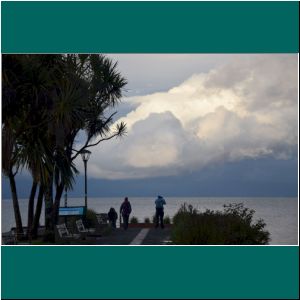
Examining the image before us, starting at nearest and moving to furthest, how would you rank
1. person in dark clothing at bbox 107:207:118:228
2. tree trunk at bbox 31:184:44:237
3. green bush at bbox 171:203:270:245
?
green bush at bbox 171:203:270:245
tree trunk at bbox 31:184:44:237
person in dark clothing at bbox 107:207:118:228

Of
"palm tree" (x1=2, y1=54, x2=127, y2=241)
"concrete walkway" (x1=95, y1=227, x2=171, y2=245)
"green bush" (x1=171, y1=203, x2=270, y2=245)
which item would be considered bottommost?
"concrete walkway" (x1=95, y1=227, x2=171, y2=245)

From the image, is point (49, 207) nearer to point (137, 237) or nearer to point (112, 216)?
point (137, 237)

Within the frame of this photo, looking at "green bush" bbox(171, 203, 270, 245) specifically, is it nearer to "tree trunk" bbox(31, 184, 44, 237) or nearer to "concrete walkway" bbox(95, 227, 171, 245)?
"concrete walkway" bbox(95, 227, 171, 245)

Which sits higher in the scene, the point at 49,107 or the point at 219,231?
the point at 49,107

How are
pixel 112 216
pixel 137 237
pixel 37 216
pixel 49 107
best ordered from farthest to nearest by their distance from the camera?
1. pixel 112 216
2. pixel 37 216
3. pixel 137 237
4. pixel 49 107

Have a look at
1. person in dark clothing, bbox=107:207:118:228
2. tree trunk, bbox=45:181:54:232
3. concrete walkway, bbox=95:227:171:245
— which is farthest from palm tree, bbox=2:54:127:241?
person in dark clothing, bbox=107:207:118:228

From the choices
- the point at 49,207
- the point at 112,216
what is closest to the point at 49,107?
the point at 49,207

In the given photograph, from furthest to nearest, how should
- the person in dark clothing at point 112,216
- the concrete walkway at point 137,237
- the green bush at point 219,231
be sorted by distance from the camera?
the person in dark clothing at point 112,216 < the concrete walkway at point 137,237 < the green bush at point 219,231

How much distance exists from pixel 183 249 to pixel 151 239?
10015 millimetres

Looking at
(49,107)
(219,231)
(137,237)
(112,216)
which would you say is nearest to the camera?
(219,231)

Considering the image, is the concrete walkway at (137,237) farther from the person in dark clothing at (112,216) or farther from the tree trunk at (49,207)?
the tree trunk at (49,207)

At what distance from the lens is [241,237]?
16.3 meters

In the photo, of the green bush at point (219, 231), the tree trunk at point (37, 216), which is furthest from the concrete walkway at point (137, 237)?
the tree trunk at point (37, 216)

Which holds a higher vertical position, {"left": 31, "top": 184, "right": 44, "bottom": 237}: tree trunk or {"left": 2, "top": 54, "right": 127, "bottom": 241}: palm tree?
{"left": 2, "top": 54, "right": 127, "bottom": 241}: palm tree
